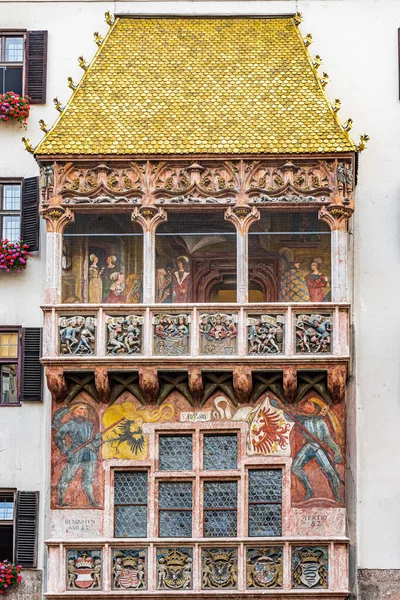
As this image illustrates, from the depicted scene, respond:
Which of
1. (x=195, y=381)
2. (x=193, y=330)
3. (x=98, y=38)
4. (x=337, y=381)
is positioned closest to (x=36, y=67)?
(x=98, y=38)

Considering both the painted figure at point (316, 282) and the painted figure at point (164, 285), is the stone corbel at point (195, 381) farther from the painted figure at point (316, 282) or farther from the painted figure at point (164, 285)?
the painted figure at point (316, 282)

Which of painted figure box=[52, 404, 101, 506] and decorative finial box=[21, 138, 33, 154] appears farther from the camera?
decorative finial box=[21, 138, 33, 154]

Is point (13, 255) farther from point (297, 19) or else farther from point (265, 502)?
point (297, 19)

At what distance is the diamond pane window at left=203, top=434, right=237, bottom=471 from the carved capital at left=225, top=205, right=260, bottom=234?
3749mm

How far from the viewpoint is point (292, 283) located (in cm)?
3638

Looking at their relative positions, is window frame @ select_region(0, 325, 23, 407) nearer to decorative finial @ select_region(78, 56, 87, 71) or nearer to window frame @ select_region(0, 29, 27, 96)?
window frame @ select_region(0, 29, 27, 96)

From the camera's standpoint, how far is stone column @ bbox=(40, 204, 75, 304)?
35.1 metres

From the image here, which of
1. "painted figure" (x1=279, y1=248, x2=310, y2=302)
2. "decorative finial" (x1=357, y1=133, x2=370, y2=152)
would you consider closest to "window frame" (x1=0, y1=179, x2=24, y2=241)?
"painted figure" (x1=279, y1=248, x2=310, y2=302)

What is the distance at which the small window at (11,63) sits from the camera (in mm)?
37562

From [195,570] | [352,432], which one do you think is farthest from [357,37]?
[195,570]

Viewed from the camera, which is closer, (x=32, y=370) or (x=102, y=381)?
(x=102, y=381)

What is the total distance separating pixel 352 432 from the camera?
3541 cm

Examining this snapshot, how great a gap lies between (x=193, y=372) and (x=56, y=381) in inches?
96.2

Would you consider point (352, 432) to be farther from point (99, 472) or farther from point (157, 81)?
point (157, 81)
